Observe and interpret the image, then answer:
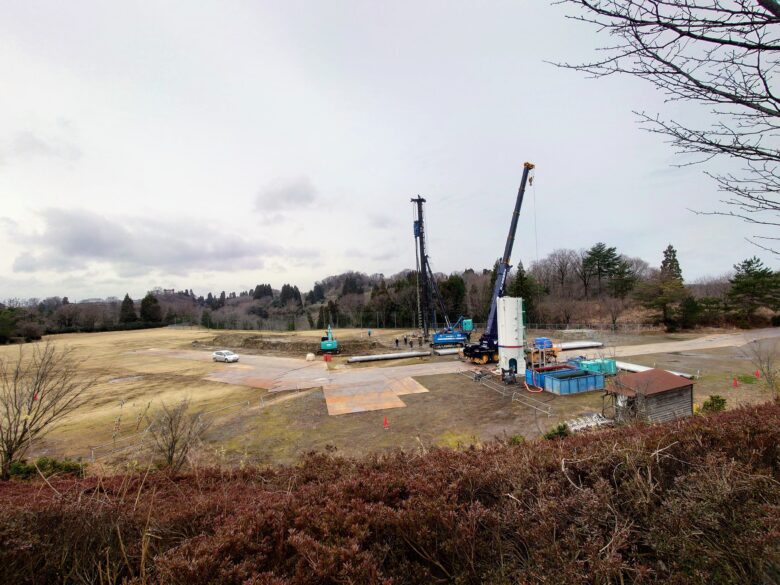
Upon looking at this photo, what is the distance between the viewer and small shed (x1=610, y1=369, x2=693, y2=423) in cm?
1246

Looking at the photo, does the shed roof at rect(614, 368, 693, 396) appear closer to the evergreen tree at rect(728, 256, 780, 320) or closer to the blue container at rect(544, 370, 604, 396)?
the blue container at rect(544, 370, 604, 396)

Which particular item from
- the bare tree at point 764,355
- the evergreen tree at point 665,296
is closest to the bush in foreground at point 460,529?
the bare tree at point 764,355

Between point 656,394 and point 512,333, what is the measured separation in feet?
33.1

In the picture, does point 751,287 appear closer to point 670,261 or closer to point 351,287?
point 670,261

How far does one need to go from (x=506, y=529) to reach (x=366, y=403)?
1738 cm

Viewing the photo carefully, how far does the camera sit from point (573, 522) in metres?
3.18

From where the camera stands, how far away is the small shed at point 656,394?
491 inches

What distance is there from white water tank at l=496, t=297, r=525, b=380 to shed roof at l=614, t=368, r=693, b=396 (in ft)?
29.9

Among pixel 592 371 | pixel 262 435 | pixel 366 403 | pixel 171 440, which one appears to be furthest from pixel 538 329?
pixel 171 440

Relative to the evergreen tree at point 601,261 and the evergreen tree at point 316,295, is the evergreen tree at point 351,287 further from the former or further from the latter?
the evergreen tree at point 601,261

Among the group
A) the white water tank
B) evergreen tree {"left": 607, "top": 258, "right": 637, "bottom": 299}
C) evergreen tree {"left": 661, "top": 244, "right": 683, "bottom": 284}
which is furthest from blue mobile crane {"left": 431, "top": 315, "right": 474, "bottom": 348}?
evergreen tree {"left": 661, "top": 244, "right": 683, "bottom": 284}

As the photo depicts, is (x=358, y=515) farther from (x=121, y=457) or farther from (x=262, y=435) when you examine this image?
(x=121, y=457)

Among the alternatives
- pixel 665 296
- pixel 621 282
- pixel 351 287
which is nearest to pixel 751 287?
pixel 665 296

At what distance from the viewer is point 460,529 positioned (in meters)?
2.97
